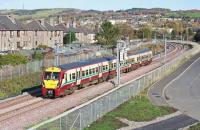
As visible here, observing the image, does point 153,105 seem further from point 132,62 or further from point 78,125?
point 132,62

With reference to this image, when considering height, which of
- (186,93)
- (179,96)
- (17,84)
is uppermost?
(17,84)

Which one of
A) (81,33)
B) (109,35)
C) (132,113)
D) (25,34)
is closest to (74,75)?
(132,113)

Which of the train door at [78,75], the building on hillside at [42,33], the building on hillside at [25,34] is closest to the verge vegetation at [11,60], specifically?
the train door at [78,75]

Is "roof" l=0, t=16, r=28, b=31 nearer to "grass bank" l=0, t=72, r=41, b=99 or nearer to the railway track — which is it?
"grass bank" l=0, t=72, r=41, b=99

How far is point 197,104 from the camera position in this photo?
46719mm

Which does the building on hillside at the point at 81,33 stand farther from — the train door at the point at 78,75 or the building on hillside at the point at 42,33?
the train door at the point at 78,75

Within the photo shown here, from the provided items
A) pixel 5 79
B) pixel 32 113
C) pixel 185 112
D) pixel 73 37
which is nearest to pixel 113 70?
pixel 5 79

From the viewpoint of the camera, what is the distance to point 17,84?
51094 mm

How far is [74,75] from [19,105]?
7526mm

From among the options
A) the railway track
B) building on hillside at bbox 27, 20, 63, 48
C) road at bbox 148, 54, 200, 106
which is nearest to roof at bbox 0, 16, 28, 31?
building on hillside at bbox 27, 20, 63, 48

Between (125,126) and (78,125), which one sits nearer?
(78,125)

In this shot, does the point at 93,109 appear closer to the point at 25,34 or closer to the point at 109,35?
the point at 25,34

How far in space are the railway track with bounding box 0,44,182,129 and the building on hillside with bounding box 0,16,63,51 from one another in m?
50.8

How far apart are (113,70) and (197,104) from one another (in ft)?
51.7
